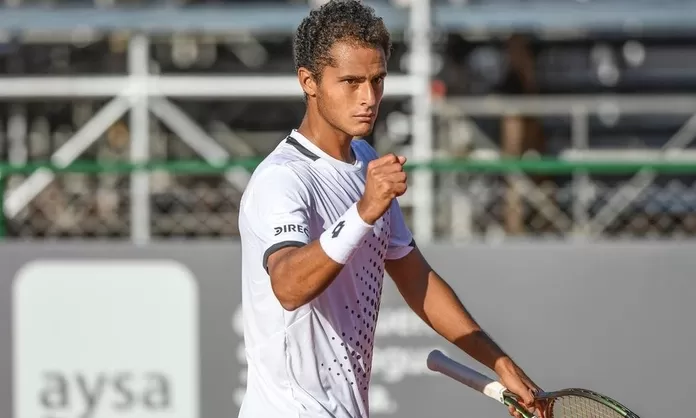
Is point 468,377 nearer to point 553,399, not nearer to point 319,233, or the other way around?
point 553,399

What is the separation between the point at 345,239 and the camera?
3139mm

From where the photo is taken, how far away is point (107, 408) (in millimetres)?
7293

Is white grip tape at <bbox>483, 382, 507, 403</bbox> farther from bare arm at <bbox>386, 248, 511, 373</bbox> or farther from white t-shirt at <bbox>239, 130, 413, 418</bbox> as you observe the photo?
white t-shirt at <bbox>239, 130, 413, 418</bbox>

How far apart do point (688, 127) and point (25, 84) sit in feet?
17.4

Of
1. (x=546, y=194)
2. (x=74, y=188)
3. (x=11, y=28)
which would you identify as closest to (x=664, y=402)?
(x=546, y=194)

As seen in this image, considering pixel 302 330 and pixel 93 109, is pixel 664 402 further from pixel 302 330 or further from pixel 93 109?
pixel 93 109

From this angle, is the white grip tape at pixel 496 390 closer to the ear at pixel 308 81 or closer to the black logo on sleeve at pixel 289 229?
the black logo on sleeve at pixel 289 229

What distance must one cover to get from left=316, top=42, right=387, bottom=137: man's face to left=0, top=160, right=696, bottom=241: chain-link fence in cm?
389

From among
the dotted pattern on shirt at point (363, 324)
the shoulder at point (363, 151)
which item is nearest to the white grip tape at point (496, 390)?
the dotted pattern on shirt at point (363, 324)

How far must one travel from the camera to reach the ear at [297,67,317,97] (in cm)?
359

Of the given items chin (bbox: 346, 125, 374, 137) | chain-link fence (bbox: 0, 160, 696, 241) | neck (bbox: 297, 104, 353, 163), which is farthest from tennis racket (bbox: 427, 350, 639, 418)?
chain-link fence (bbox: 0, 160, 696, 241)

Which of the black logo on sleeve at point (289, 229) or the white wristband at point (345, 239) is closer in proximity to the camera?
the white wristband at point (345, 239)

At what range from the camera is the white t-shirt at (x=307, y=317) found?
11.5 feet

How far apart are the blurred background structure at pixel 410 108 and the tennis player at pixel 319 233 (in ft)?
12.6
